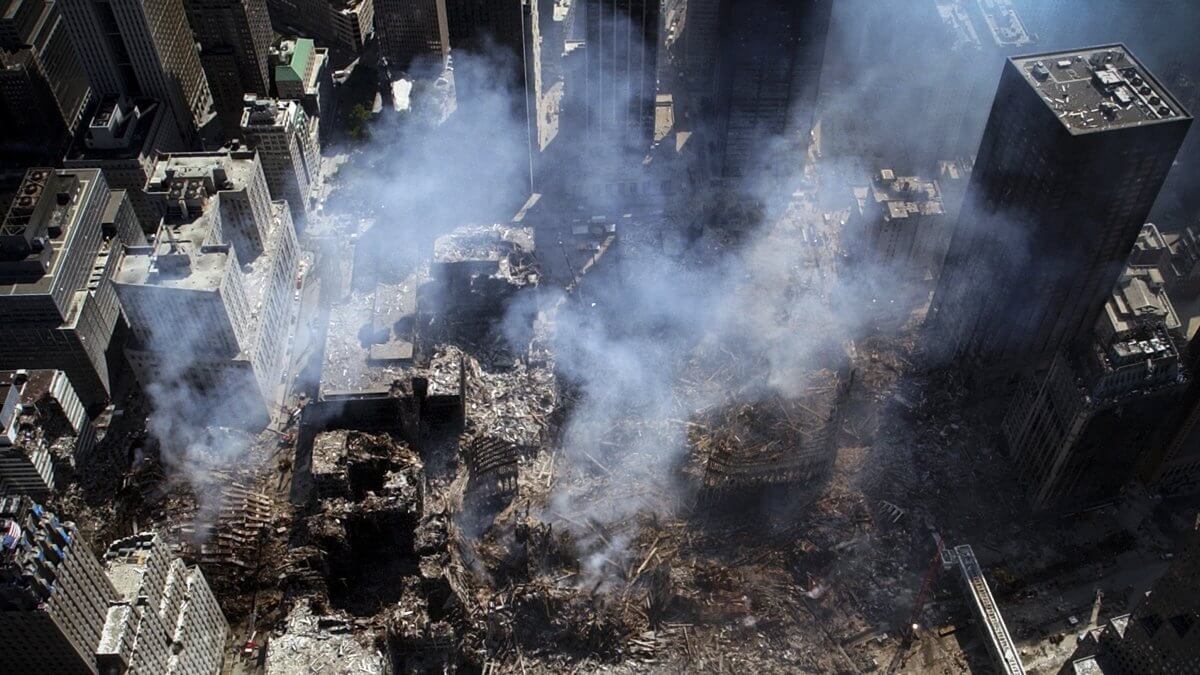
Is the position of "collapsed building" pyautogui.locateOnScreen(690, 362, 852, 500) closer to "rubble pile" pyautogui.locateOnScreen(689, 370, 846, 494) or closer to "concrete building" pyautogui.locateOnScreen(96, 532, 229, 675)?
"rubble pile" pyautogui.locateOnScreen(689, 370, 846, 494)

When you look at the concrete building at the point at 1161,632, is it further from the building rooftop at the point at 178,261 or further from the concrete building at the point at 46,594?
the building rooftop at the point at 178,261

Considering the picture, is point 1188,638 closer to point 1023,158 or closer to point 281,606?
point 1023,158

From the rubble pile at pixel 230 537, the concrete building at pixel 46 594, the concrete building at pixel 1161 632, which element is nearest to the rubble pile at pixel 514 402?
the rubble pile at pixel 230 537

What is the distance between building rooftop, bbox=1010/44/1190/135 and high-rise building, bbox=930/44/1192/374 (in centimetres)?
16

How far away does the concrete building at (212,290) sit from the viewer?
16750 centimetres

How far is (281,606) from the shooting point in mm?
154000

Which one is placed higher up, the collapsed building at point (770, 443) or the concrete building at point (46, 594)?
the collapsed building at point (770, 443)

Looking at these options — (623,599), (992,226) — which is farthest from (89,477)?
(992,226)

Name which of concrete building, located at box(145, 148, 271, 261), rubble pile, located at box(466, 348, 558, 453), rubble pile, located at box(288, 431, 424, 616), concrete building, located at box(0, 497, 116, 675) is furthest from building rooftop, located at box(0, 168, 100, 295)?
rubble pile, located at box(466, 348, 558, 453)

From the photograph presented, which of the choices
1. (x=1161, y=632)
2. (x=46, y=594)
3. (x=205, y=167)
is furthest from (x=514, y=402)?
(x=1161, y=632)

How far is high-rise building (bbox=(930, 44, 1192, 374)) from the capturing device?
152 m

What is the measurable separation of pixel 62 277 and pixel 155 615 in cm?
6855

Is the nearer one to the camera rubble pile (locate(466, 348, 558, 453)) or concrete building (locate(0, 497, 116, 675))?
concrete building (locate(0, 497, 116, 675))

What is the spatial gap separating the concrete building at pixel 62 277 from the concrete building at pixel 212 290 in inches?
390
